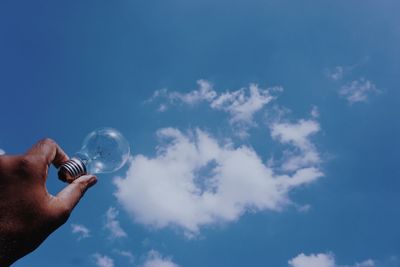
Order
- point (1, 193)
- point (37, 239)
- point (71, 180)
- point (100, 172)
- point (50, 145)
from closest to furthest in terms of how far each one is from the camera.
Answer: point (1, 193) → point (37, 239) → point (50, 145) → point (71, 180) → point (100, 172)

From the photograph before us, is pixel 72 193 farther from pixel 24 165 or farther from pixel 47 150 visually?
pixel 24 165

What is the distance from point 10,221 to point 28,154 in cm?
57

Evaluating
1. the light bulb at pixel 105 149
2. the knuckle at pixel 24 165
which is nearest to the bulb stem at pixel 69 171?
the knuckle at pixel 24 165

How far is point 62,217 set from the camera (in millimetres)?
3090

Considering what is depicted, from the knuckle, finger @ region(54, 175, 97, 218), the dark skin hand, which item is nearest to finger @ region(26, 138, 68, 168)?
the dark skin hand

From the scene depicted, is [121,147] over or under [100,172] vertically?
over

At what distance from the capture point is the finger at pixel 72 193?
3.09 m

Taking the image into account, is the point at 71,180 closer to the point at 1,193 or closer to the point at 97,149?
the point at 1,193

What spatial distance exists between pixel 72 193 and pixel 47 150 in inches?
18.6

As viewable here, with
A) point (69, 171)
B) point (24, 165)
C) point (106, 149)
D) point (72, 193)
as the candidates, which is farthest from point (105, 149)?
point (24, 165)

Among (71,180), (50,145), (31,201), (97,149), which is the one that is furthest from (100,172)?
(31,201)

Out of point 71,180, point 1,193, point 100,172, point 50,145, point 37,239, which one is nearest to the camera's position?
point 1,193

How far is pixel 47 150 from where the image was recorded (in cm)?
321

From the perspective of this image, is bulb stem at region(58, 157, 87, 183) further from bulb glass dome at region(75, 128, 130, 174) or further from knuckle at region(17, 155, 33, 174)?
bulb glass dome at region(75, 128, 130, 174)
